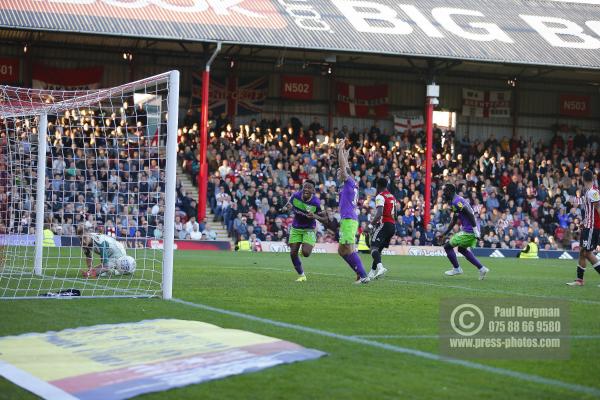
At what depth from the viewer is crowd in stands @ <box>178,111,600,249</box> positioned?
37.6m

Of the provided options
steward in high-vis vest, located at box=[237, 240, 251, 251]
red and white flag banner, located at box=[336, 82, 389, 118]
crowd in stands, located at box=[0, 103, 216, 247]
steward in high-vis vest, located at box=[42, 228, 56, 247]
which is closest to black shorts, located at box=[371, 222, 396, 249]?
crowd in stands, located at box=[0, 103, 216, 247]

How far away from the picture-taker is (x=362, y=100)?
4831cm

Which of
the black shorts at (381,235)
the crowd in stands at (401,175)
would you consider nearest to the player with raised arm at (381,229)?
the black shorts at (381,235)

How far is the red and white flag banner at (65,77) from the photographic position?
4225cm

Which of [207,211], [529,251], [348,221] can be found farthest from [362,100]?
[348,221]

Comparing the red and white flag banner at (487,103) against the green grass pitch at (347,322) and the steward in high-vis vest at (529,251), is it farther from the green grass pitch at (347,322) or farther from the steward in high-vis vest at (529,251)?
the green grass pitch at (347,322)

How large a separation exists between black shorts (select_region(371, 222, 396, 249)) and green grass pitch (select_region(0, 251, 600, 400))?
0.73 metres

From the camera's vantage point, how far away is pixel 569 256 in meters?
39.0

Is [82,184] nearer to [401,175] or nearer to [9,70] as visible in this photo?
[9,70]

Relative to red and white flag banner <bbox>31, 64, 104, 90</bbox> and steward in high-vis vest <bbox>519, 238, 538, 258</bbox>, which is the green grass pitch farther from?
red and white flag banner <bbox>31, 64, 104, 90</bbox>

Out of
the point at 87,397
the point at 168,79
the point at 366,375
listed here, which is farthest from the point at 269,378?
the point at 168,79

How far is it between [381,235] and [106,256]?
5.49 m

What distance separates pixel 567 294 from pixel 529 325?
243 inches

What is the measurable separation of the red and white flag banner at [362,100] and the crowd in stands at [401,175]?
122cm
